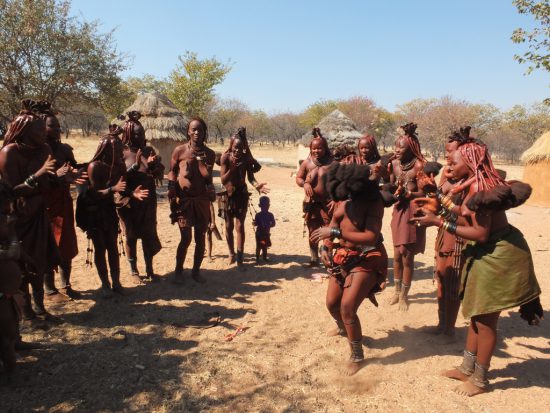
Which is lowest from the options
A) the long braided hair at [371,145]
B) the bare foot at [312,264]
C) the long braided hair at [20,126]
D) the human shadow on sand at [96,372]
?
the human shadow on sand at [96,372]

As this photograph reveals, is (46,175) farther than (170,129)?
No

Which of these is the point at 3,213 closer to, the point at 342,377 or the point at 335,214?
the point at 335,214

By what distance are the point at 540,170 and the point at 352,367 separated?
1446 centimetres

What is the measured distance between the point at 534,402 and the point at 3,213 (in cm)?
460

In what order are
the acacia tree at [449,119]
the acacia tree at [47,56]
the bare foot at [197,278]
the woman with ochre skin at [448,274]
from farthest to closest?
the acacia tree at [449,119], the acacia tree at [47,56], the bare foot at [197,278], the woman with ochre skin at [448,274]

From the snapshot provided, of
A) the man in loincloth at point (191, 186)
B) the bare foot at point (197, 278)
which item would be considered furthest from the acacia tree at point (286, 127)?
the bare foot at point (197, 278)

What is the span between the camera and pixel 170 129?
56.5 ft

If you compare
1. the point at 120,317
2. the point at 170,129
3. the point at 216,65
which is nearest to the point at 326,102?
the point at 216,65

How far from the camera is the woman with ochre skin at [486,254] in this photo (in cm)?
280

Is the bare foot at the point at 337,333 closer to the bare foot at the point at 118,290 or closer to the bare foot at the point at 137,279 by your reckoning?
the bare foot at the point at 118,290

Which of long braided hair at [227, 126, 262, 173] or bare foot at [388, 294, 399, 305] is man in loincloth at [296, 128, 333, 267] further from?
bare foot at [388, 294, 399, 305]

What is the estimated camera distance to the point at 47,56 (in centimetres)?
1301

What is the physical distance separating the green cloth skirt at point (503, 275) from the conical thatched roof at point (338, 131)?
17572 mm

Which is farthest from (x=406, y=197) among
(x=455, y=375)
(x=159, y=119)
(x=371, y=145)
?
(x=159, y=119)
